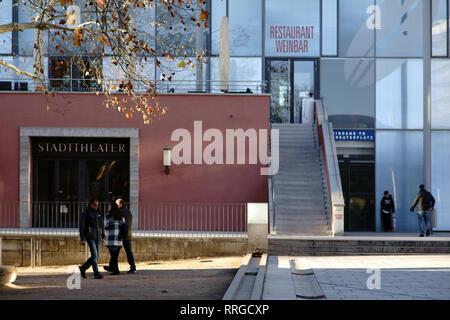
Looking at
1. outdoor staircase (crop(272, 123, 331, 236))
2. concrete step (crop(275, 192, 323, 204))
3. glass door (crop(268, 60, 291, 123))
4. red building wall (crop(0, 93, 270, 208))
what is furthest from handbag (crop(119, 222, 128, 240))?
glass door (crop(268, 60, 291, 123))

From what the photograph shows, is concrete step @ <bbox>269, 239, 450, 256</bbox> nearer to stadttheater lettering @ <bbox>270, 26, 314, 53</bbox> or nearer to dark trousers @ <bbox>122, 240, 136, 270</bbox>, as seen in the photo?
dark trousers @ <bbox>122, 240, 136, 270</bbox>

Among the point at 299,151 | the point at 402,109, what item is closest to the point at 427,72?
the point at 402,109

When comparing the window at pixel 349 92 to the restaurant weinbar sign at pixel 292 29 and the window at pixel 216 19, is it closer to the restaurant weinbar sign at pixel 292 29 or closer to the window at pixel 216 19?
the restaurant weinbar sign at pixel 292 29

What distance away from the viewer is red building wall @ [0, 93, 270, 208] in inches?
810

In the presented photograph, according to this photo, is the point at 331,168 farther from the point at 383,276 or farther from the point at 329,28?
the point at 329,28

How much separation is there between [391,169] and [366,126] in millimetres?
1835

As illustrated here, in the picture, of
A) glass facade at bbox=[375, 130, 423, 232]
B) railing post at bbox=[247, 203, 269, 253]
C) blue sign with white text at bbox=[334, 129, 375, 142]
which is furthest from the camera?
blue sign with white text at bbox=[334, 129, 375, 142]

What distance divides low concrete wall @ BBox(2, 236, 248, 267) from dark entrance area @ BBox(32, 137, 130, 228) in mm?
3991

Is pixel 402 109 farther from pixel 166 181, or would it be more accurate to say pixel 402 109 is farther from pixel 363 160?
pixel 166 181

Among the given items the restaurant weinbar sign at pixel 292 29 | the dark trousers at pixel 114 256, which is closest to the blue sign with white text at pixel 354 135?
the restaurant weinbar sign at pixel 292 29

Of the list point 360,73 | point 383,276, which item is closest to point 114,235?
point 383,276

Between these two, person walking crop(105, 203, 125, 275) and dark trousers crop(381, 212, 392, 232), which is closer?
person walking crop(105, 203, 125, 275)

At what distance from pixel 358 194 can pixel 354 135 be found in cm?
220

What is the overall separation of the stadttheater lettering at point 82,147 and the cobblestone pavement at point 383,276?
822 cm
